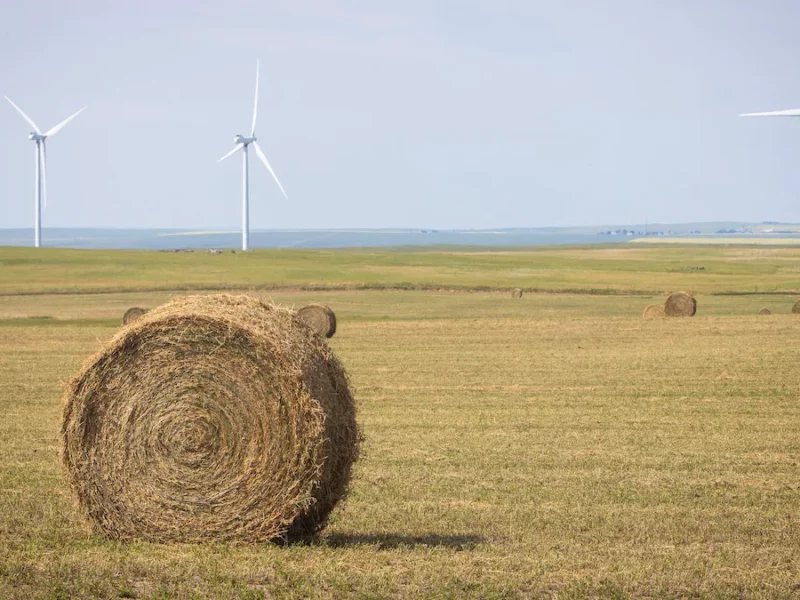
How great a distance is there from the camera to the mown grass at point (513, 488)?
8.33 metres

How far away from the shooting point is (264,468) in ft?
31.1

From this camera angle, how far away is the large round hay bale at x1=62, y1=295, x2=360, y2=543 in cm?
949

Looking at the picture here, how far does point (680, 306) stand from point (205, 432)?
105 feet

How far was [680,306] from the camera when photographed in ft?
130

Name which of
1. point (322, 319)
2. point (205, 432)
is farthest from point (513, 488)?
point (322, 319)

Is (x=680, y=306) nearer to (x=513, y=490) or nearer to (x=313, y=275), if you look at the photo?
(x=513, y=490)

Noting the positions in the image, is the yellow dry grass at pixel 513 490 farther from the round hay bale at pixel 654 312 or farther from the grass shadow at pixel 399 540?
the round hay bale at pixel 654 312

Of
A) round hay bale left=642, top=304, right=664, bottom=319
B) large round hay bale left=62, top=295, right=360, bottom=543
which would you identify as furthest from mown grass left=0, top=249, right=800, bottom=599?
round hay bale left=642, top=304, right=664, bottom=319

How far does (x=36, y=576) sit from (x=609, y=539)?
4.72 meters

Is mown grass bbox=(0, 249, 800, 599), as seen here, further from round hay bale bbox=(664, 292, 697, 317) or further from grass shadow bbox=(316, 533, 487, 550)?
round hay bale bbox=(664, 292, 697, 317)

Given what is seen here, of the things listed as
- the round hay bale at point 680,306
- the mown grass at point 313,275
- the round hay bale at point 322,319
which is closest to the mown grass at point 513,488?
the round hay bale at point 322,319

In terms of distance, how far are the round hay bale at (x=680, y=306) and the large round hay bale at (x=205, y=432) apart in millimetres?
31165

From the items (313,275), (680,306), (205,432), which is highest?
(205,432)

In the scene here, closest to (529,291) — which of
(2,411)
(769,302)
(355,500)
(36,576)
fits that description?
(769,302)
